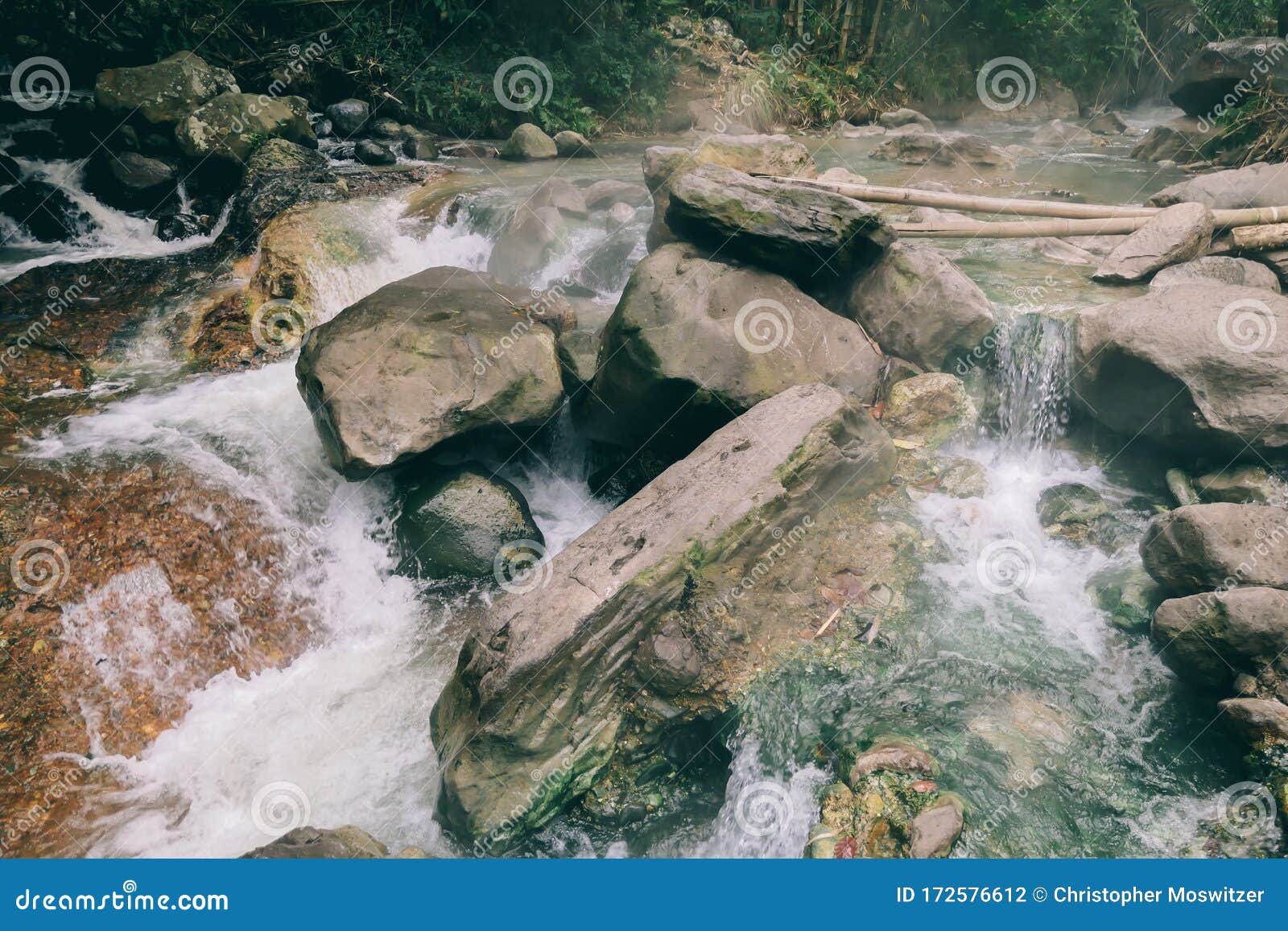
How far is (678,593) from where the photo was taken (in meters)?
4.13

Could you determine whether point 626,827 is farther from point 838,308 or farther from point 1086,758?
point 838,308

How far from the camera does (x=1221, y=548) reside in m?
4.11

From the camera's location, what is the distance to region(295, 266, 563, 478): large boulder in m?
5.10

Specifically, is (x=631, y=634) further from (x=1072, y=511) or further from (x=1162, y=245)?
(x=1162, y=245)

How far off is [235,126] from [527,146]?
3.86m

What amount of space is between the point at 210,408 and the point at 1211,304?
7.02 meters

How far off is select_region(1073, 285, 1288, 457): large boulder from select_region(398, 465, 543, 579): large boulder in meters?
4.32

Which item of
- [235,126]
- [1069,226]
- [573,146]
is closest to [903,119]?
[573,146]

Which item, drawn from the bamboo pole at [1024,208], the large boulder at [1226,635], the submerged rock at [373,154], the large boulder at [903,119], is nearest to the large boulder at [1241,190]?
the bamboo pole at [1024,208]

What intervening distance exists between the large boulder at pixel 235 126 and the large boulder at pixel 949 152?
8.25m

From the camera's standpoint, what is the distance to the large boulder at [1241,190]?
7.01 metres

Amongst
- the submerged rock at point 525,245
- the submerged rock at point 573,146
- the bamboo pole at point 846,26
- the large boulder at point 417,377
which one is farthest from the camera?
the bamboo pole at point 846,26

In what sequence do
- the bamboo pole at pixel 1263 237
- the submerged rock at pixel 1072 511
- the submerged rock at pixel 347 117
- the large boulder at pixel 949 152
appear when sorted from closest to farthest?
the submerged rock at pixel 1072 511 → the bamboo pole at pixel 1263 237 → the submerged rock at pixel 347 117 → the large boulder at pixel 949 152

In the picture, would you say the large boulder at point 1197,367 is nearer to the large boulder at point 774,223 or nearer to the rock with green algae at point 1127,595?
the rock with green algae at point 1127,595
